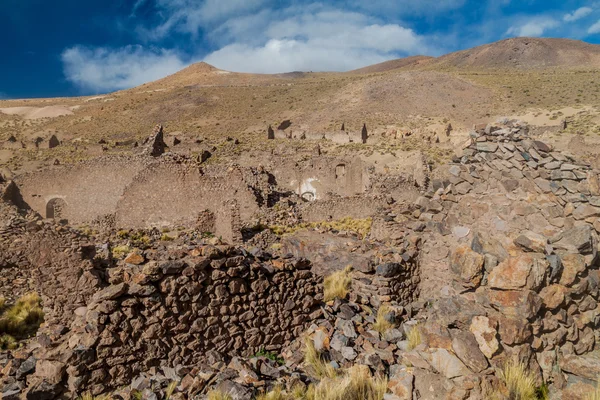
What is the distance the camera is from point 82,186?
22.2 meters

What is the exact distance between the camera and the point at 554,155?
5480 millimetres

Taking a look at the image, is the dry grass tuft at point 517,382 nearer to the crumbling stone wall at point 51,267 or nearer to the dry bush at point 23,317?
the crumbling stone wall at point 51,267

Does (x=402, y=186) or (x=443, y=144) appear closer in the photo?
(x=402, y=186)

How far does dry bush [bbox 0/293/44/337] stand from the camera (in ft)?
22.7

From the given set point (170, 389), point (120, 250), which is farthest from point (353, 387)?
point (120, 250)

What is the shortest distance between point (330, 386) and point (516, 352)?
6.42ft

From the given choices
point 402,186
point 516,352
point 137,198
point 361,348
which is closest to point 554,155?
point 516,352

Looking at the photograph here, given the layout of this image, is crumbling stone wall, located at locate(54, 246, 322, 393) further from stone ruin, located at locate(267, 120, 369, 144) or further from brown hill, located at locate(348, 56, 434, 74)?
brown hill, located at locate(348, 56, 434, 74)

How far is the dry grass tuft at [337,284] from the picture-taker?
19.9 ft

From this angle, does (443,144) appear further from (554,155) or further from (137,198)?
(554,155)

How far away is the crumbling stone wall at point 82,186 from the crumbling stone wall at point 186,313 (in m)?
17.1

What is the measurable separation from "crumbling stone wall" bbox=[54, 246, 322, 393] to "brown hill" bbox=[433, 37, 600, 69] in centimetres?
9394

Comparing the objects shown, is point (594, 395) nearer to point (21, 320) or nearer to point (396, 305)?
point (396, 305)

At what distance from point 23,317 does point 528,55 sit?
108005mm
